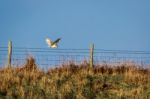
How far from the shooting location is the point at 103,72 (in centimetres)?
2664

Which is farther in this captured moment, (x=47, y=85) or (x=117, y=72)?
(x=117, y=72)

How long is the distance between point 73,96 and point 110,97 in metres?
1.32

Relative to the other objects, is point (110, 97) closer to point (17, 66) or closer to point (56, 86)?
point (56, 86)

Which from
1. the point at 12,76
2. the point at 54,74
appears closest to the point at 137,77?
the point at 54,74

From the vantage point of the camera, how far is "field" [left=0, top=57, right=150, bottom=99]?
21234 millimetres

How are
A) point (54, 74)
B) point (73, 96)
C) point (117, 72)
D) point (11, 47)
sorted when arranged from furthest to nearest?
point (11, 47), point (117, 72), point (54, 74), point (73, 96)

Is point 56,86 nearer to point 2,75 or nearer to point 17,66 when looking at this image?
point 2,75

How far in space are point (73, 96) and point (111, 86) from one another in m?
2.35

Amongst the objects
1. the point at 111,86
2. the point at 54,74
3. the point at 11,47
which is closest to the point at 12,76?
the point at 54,74

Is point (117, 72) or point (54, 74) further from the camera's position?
point (117, 72)

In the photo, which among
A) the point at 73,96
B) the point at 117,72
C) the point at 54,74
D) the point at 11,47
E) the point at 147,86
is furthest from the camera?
the point at 11,47

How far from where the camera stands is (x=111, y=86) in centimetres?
2306

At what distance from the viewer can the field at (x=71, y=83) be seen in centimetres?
2123

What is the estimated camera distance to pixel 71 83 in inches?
890
